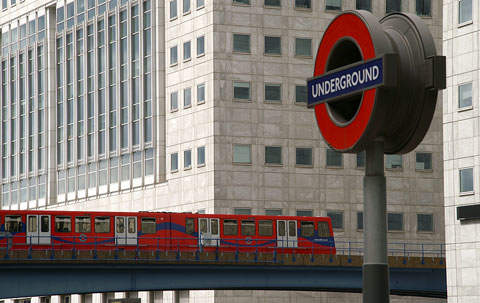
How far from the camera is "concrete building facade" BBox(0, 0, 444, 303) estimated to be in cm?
8631

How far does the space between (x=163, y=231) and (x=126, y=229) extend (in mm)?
2464

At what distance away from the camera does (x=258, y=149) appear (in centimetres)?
8725

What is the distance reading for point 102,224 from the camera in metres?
62.7

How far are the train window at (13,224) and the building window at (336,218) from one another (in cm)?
3432

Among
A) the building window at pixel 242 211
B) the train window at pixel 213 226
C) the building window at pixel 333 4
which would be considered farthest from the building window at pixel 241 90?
the train window at pixel 213 226

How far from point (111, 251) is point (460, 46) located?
22.0m

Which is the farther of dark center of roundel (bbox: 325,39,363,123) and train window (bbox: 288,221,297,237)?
train window (bbox: 288,221,297,237)

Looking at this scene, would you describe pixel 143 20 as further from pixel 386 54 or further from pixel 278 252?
pixel 386 54

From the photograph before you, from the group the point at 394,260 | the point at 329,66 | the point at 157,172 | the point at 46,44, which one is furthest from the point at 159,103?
the point at 329,66

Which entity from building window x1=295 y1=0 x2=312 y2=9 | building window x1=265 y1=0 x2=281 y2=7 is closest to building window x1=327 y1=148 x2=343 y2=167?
building window x1=295 y1=0 x2=312 y2=9

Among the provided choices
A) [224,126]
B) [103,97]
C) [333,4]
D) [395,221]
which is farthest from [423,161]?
[103,97]

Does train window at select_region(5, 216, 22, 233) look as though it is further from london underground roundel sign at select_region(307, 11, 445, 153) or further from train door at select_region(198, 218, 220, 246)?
london underground roundel sign at select_region(307, 11, 445, 153)

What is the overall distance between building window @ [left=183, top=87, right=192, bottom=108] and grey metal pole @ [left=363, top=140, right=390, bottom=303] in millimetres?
78622

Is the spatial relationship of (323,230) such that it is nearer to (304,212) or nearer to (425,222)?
(304,212)
